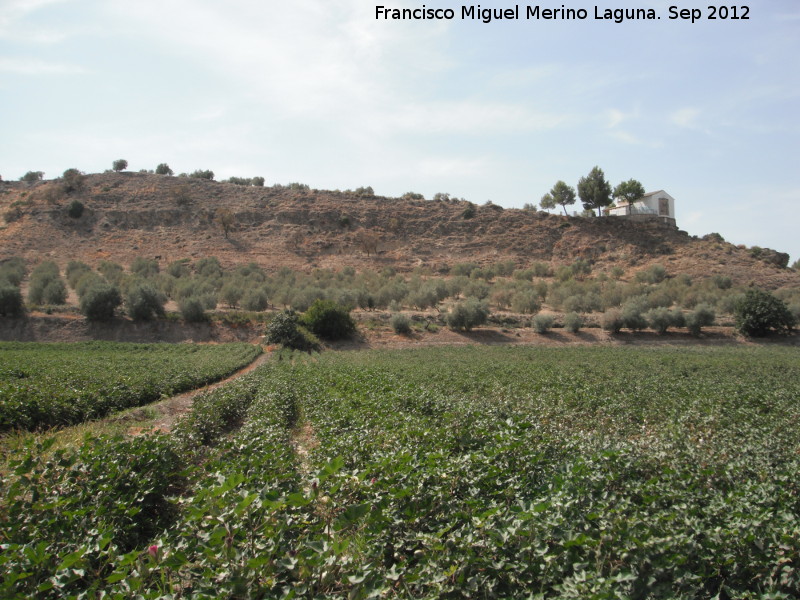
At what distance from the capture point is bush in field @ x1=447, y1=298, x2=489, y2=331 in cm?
4050

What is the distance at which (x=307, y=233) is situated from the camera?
68688mm

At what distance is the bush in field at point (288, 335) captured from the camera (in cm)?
3656

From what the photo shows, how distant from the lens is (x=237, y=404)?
1288 cm

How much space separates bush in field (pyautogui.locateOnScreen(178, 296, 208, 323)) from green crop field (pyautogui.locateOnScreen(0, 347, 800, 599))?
32528mm

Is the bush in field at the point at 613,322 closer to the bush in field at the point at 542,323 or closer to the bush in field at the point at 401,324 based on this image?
the bush in field at the point at 542,323

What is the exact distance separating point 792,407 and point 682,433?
4839mm

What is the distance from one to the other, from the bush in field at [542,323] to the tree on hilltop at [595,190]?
42.0 m

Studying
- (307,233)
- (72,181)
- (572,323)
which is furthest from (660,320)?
(72,181)

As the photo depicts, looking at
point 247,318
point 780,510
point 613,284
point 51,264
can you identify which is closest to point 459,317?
point 247,318

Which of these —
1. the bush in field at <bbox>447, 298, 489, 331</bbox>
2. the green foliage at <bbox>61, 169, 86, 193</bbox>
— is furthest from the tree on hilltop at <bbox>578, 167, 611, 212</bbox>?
the green foliage at <bbox>61, 169, 86, 193</bbox>

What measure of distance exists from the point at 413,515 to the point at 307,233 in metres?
66.7

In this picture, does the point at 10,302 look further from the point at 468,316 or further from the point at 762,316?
the point at 762,316

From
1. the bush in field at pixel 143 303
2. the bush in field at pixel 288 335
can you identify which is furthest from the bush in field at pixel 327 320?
the bush in field at pixel 143 303

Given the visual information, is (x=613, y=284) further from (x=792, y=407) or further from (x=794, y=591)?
(x=794, y=591)
